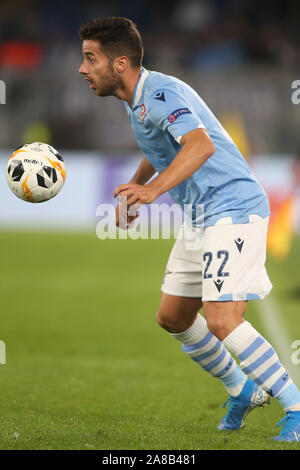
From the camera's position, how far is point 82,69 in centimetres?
407

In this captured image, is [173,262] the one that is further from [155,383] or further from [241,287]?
[155,383]

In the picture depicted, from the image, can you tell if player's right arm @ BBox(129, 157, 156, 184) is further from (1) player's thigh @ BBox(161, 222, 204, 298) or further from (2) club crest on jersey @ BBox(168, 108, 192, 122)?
(2) club crest on jersey @ BBox(168, 108, 192, 122)

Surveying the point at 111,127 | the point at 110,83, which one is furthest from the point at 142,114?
the point at 111,127

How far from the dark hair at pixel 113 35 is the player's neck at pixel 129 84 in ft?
0.28

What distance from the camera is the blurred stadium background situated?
10.6 metres

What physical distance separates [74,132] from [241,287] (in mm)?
18309

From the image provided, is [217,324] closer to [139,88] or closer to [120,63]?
[139,88]

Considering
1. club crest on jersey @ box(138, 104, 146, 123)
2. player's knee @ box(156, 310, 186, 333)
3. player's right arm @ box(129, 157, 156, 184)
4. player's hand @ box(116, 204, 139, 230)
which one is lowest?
player's knee @ box(156, 310, 186, 333)

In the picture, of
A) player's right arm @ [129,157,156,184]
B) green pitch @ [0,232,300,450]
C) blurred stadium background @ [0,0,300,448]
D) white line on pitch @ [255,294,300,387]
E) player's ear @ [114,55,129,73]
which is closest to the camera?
player's ear @ [114,55,129,73]

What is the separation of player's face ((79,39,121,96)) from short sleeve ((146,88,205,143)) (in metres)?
0.26

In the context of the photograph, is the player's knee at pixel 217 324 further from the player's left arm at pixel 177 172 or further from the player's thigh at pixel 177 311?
the player's left arm at pixel 177 172

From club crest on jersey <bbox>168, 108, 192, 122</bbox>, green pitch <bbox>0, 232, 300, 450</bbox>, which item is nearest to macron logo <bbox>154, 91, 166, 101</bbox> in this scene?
club crest on jersey <bbox>168, 108, 192, 122</bbox>

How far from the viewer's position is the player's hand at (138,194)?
3.72 m
